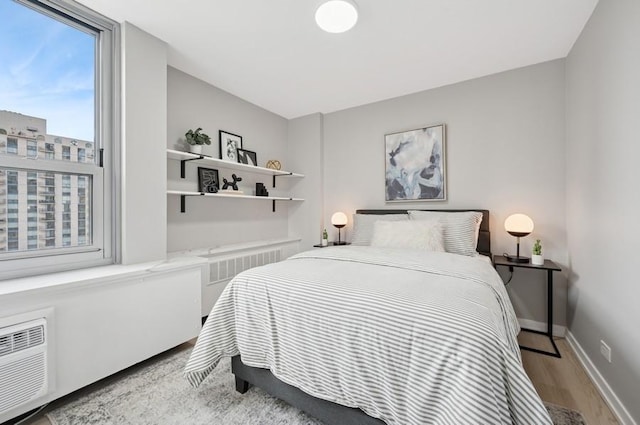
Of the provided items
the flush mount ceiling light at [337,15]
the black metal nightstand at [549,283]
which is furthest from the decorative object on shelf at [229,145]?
the black metal nightstand at [549,283]

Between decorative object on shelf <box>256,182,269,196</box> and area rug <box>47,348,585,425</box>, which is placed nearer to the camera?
area rug <box>47,348,585,425</box>

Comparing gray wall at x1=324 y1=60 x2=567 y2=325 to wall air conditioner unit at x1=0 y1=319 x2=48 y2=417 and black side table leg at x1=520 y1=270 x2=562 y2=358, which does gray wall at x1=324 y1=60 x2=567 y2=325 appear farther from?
wall air conditioner unit at x1=0 y1=319 x2=48 y2=417

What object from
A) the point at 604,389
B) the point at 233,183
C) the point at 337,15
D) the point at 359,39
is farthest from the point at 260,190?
the point at 604,389

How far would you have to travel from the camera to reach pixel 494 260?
2520mm

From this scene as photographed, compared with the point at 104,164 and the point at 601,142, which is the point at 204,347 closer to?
the point at 104,164

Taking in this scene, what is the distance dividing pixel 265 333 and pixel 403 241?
5.16 feet

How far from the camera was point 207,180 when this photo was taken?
2.96m

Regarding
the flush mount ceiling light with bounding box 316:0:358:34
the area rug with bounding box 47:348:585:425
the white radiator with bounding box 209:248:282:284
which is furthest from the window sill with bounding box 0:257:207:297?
the flush mount ceiling light with bounding box 316:0:358:34

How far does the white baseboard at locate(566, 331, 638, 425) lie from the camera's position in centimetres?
146

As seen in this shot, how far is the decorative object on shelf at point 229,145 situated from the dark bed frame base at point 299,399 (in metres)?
2.24

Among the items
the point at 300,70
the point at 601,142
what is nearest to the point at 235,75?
the point at 300,70

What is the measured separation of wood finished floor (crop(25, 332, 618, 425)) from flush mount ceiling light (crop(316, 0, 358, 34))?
2.72 metres

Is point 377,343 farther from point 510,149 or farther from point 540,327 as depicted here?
point 510,149

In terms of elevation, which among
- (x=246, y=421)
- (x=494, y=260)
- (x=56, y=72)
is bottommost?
(x=246, y=421)
